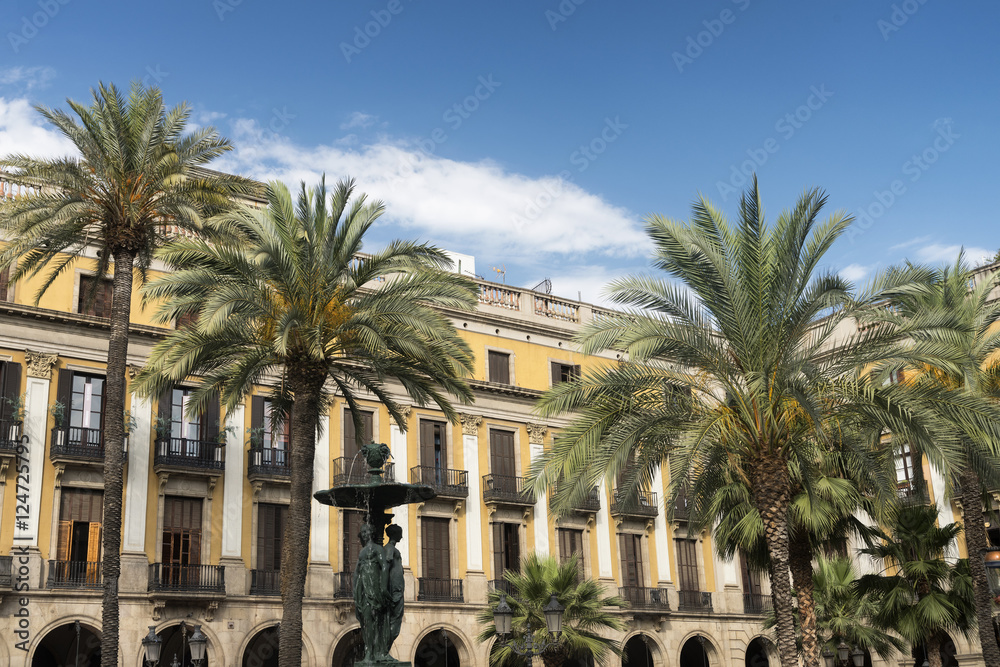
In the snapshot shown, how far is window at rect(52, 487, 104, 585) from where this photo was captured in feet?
90.2

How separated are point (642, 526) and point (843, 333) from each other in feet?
37.7

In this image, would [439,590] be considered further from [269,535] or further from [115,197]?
[115,197]

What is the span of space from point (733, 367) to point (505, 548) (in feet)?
64.4

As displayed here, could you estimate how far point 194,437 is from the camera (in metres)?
30.6

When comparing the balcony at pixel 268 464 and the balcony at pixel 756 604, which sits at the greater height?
the balcony at pixel 268 464

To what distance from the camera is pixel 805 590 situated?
67.4 ft

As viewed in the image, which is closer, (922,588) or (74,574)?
(922,588)

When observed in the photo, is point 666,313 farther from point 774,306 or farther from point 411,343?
point 411,343

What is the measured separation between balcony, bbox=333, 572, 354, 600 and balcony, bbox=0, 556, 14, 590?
29.7ft

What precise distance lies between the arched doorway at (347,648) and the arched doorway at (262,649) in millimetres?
1936

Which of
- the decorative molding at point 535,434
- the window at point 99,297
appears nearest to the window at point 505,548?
the decorative molding at point 535,434

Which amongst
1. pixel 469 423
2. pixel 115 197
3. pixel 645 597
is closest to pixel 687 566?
pixel 645 597

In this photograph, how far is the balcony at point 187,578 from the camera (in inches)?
1125

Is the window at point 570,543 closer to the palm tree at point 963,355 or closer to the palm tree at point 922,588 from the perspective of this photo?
the palm tree at point 922,588
